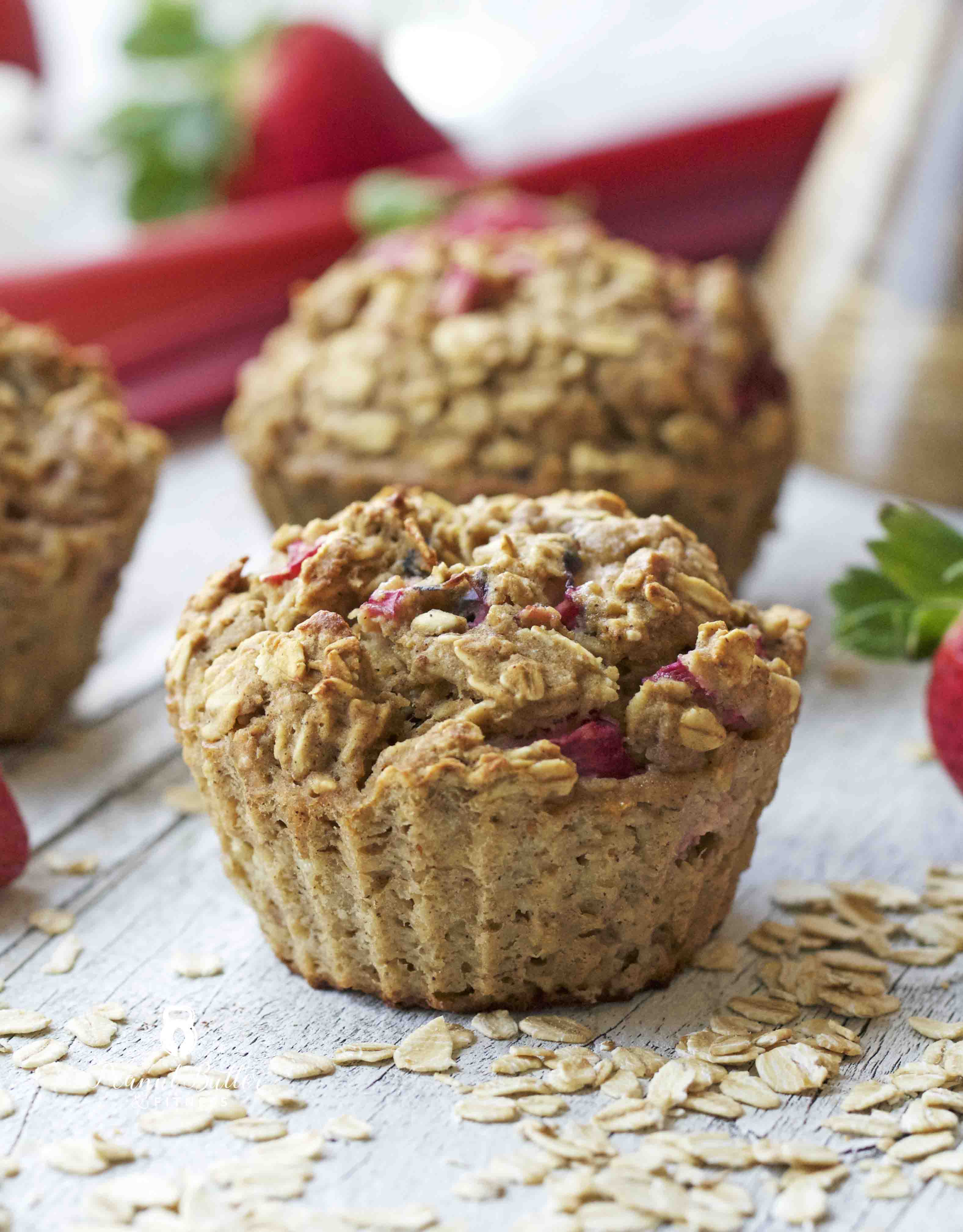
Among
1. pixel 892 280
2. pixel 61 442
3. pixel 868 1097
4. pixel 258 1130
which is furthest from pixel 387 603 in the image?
pixel 892 280

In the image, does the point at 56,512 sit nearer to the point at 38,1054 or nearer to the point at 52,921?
the point at 52,921

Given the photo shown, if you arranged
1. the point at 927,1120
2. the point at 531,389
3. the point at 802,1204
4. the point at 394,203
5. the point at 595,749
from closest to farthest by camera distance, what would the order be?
the point at 802,1204, the point at 927,1120, the point at 595,749, the point at 531,389, the point at 394,203

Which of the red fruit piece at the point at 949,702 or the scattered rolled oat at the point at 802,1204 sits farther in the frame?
the red fruit piece at the point at 949,702

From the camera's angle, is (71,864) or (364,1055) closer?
(364,1055)

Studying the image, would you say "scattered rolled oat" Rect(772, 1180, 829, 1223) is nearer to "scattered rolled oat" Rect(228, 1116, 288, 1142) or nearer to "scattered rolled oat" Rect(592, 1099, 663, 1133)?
"scattered rolled oat" Rect(592, 1099, 663, 1133)

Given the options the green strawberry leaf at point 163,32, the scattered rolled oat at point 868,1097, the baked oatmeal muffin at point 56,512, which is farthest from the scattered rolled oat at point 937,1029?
the green strawberry leaf at point 163,32

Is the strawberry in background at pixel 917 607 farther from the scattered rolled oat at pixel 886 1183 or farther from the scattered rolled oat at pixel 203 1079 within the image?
the scattered rolled oat at pixel 203 1079

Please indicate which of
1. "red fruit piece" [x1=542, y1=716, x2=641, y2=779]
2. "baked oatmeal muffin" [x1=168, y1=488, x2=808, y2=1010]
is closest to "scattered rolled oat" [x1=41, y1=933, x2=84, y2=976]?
"baked oatmeal muffin" [x1=168, y1=488, x2=808, y2=1010]
